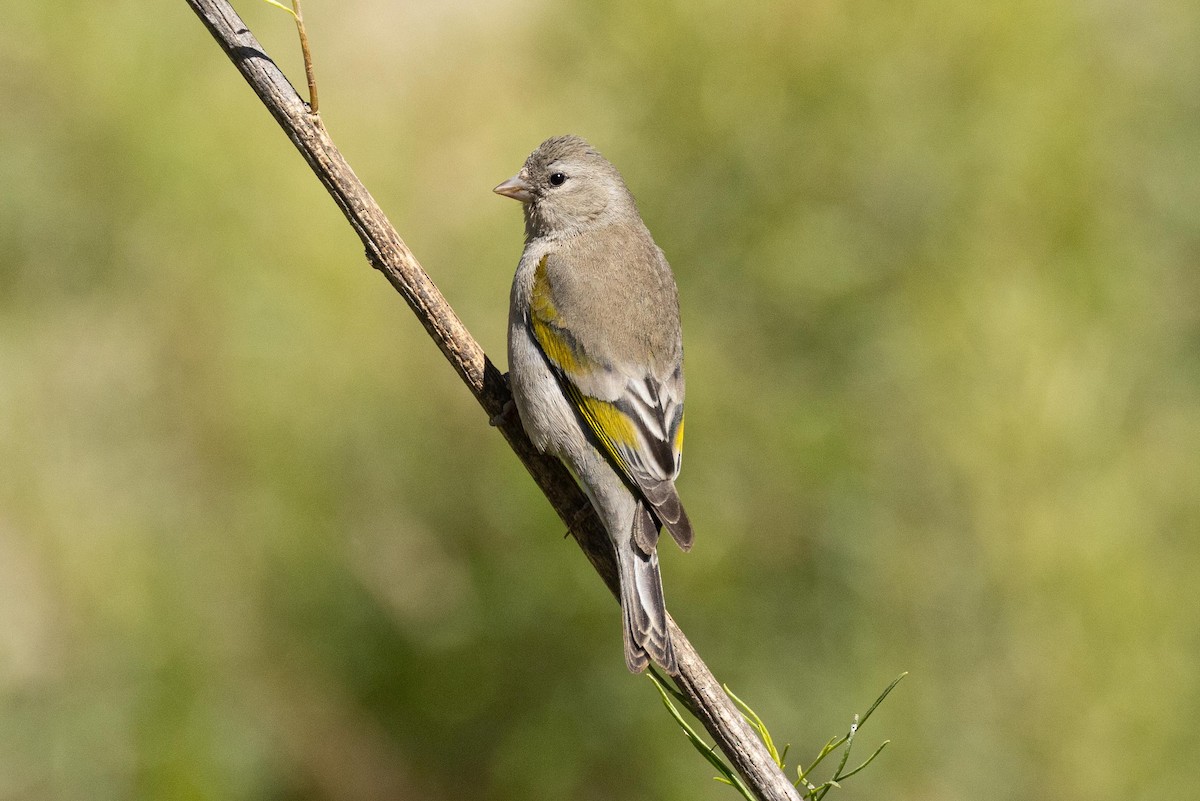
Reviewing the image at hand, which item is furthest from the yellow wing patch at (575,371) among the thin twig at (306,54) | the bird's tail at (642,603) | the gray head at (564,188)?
the thin twig at (306,54)

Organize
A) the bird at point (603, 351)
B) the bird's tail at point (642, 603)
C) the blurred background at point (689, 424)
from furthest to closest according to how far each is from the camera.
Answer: the blurred background at point (689, 424) < the bird at point (603, 351) < the bird's tail at point (642, 603)

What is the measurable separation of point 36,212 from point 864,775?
12.4 feet

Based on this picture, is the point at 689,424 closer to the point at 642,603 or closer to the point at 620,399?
the point at 620,399

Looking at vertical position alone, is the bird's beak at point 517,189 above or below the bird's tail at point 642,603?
above

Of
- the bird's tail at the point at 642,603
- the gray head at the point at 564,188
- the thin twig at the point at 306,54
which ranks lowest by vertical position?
the bird's tail at the point at 642,603

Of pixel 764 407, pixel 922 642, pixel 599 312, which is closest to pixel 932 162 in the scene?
pixel 764 407

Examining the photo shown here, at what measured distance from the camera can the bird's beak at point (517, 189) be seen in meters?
4.03

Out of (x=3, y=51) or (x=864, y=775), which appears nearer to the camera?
(x=864, y=775)

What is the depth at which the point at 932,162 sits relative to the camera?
13.5 ft

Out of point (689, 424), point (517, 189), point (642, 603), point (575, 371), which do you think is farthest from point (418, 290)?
point (689, 424)

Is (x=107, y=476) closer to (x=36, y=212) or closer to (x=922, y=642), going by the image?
(x=36, y=212)

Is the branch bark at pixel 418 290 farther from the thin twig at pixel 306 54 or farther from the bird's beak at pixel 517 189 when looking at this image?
the bird's beak at pixel 517 189

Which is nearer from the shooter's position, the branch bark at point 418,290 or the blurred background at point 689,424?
the branch bark at point 418,290

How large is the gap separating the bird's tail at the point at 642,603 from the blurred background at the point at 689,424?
→ 1358 mm
